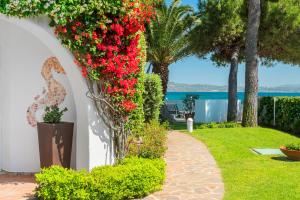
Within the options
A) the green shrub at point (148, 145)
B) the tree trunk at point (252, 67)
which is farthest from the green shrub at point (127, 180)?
the tree trunk at point (252, 67)

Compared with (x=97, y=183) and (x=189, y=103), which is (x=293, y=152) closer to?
(x=97, y=183)

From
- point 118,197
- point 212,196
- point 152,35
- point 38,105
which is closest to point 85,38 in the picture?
point 38,105

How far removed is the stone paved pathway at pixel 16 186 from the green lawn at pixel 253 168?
3857 millimetres

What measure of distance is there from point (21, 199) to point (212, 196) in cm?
353

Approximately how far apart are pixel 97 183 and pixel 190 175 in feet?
10.7

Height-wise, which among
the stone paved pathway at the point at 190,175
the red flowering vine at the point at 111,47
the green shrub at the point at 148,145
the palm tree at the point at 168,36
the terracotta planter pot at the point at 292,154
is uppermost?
the palm tree at the point at 168,36

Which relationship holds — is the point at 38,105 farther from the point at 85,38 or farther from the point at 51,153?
the point at 85,38

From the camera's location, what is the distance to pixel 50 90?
384 inches

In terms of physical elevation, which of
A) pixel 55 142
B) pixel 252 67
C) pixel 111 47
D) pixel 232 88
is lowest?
pixel 55 142

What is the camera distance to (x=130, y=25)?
28.7ft

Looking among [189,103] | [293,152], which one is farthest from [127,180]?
[189,103]

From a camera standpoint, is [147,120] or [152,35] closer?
[147,120]

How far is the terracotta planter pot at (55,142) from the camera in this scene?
29.5ft

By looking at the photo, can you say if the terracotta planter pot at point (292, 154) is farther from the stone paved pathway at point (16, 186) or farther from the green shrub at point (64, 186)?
the stone paved pathway at point (16, 186)
